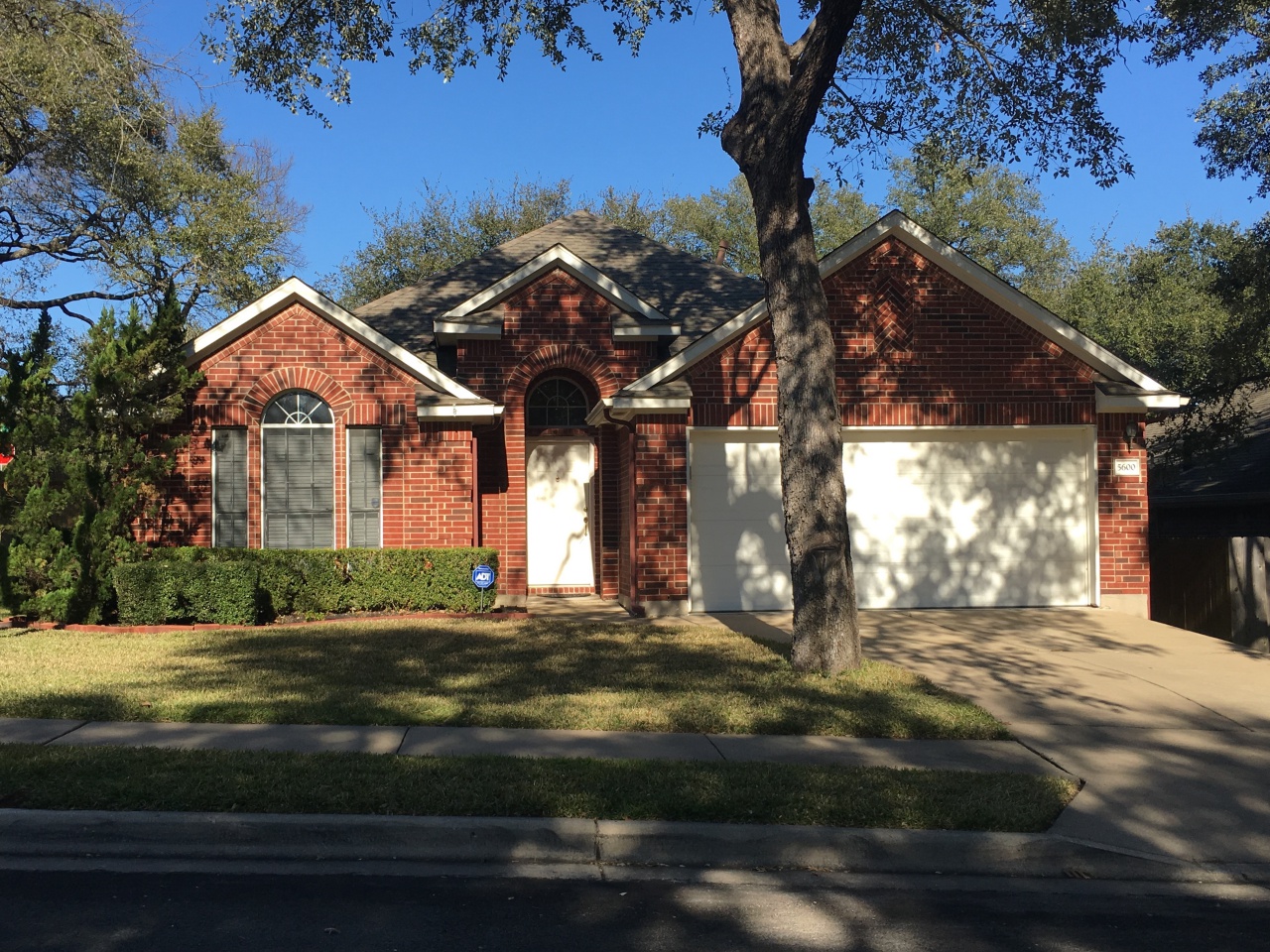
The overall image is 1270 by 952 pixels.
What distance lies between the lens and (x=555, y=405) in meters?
17.6

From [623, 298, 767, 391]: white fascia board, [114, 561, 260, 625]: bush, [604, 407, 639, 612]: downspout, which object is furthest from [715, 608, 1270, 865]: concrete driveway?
[114, 561, 260, 625]: bush

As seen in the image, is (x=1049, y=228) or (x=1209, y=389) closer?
(x=1209, y=389)

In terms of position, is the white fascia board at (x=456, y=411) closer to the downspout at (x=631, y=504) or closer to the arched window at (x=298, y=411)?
the arched window at (x=298, y=411)

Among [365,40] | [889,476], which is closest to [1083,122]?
[889,476]

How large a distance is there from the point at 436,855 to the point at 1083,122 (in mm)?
12986

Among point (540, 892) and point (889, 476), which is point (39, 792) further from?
point (889, 476)

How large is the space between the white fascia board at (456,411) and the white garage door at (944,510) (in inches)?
113

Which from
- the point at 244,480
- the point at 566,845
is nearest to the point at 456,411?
the point at 244,480

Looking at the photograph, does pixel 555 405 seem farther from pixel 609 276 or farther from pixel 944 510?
pixel 944 510

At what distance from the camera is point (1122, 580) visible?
15422mm

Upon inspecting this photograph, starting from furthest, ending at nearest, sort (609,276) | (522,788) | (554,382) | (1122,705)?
(609,276) → (554,382) → (1122,705) → (522,788)

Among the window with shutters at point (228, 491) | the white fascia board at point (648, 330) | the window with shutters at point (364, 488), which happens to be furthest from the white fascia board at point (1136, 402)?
the window with shutters at point (228, 491)

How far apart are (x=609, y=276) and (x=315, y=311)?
17.7 ft

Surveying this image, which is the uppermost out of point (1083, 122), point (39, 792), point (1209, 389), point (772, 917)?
point (1083, 122)
